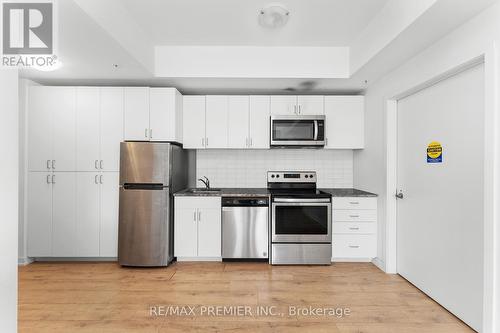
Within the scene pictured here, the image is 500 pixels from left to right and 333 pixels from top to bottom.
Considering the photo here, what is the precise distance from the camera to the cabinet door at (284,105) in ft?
12.8

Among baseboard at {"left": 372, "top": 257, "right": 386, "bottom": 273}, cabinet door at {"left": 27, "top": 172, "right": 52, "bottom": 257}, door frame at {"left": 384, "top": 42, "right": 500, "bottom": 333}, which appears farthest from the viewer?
cabinet door at {"left": 27, "top": 172, "right": 52, "bottom": 257}

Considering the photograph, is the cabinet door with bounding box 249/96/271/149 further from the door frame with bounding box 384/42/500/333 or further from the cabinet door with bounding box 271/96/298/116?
the door frame with bounding box 384/42/500/333

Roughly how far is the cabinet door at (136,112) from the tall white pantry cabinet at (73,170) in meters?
0.09

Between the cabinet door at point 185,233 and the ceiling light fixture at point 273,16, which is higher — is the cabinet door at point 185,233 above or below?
below

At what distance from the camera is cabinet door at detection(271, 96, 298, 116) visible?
392cm

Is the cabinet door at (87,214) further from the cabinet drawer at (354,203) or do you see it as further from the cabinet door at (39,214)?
the cabinet drawer at (354,203)

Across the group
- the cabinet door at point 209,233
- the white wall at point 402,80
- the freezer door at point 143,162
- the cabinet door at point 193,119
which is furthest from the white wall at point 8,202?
the white wall at point 402,80

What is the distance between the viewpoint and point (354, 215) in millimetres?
3588

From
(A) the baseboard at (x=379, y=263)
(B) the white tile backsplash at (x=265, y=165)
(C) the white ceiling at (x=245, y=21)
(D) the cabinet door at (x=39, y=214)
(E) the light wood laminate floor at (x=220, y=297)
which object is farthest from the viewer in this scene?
(B) the white tile backsplash at (x=265, y=165)

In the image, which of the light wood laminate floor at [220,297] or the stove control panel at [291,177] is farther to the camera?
the stove control panel at [291,177]

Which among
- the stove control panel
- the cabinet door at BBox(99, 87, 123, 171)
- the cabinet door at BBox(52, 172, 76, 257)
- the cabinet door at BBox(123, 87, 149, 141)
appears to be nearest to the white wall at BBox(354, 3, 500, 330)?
the stove control panel

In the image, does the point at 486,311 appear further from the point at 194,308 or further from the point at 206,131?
the point at 206,131

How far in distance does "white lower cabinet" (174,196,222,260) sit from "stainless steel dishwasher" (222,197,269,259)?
4.1 inches

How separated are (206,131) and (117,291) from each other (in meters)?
2.17
